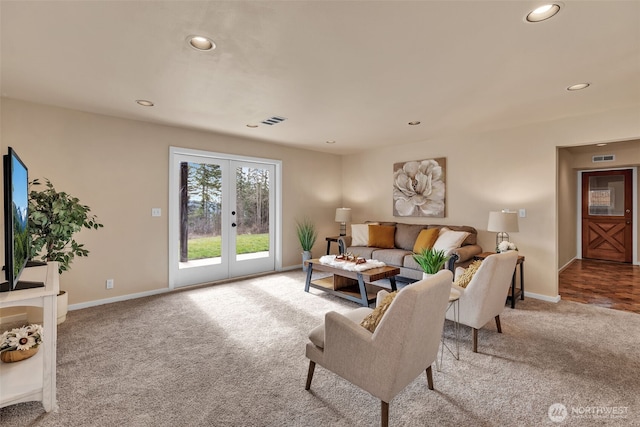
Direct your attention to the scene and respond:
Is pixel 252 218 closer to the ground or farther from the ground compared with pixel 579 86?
closer to the ground

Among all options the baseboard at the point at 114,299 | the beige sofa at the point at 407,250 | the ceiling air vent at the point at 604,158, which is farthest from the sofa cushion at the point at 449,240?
the baseboard at the point at 114,299

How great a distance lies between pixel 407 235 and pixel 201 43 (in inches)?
159

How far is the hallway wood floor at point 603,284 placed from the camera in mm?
3887

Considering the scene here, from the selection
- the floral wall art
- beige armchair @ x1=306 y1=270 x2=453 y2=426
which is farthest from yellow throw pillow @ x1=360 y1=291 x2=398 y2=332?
the floral wall art

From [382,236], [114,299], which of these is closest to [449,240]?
[382,236]

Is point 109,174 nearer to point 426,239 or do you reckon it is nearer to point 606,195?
point 426,239

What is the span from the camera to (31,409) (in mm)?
1852

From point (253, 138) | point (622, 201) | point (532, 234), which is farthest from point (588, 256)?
point (253, 138)

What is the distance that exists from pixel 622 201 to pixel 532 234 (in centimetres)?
417

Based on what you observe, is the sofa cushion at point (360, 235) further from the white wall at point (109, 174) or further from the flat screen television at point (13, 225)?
the flat screen television at point (13, 225)

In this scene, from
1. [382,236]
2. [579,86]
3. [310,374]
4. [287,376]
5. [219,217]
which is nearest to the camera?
[310,374]

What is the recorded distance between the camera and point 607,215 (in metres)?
6.53

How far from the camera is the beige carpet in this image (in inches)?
71.1

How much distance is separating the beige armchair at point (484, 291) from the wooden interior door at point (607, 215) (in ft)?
19.2
